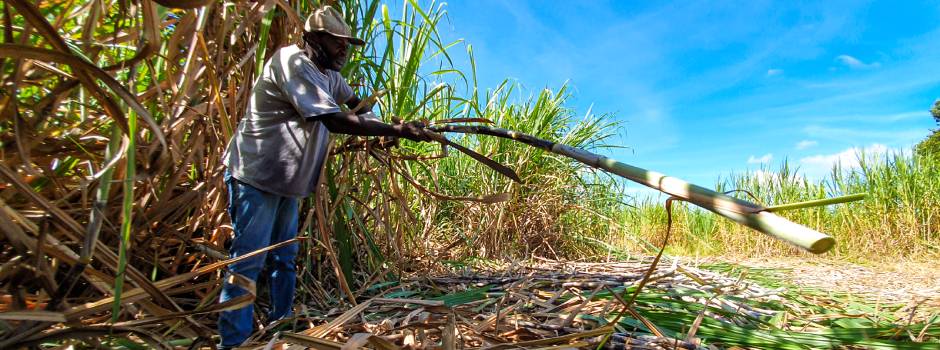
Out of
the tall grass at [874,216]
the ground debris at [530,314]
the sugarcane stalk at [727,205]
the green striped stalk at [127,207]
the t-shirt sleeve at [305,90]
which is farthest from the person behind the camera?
the tall grass at [874,216]

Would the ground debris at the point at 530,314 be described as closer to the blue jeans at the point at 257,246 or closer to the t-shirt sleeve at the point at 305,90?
the blue jeans at the point at 257,246

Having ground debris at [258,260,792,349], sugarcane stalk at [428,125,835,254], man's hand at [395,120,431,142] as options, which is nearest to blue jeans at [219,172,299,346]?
ground debris at [258,260,792,349]

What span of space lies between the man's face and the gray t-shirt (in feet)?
0.36

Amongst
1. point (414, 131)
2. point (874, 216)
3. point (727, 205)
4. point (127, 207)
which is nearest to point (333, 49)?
point (414, 131)

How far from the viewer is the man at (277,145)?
1.47 m

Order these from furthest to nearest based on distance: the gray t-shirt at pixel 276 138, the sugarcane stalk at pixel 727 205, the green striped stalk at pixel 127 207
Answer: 1. the gray t-shirt at pixel 276 138
2. the green striped stalk at pixel 127 207
3. the sugarcane stalk at pixel 727 205

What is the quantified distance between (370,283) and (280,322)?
0.64 metres

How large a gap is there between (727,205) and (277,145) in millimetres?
1476

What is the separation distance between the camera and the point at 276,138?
1.58 metres

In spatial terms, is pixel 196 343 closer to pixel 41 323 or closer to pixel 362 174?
pixel 41 323

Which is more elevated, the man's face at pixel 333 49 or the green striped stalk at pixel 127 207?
the man's face at pixel 333 49

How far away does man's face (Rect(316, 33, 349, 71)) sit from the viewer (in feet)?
5.32

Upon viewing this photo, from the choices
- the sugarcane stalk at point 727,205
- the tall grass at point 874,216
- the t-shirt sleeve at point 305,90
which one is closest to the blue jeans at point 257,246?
the t-shirt sleeve at point 305,90

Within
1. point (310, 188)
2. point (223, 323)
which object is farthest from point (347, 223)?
point (223, 323)
